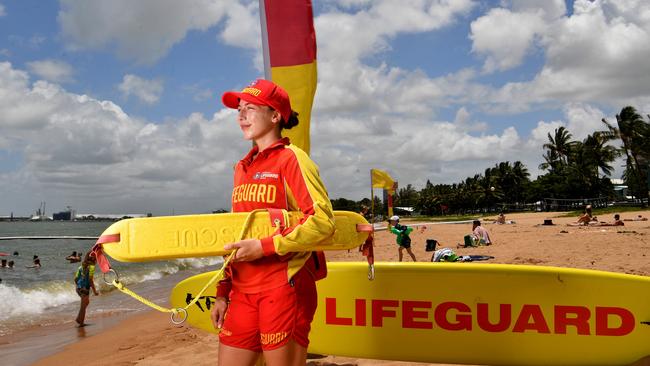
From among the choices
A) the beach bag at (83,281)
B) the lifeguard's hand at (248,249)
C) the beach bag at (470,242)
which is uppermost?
the lifeguard's hand at (248,249)

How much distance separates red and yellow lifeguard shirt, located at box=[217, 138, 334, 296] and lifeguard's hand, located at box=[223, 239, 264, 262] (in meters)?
0.02

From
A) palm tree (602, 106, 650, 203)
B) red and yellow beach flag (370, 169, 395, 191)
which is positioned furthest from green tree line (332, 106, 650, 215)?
red and yellow beach flag (370, 169, 395, 191)

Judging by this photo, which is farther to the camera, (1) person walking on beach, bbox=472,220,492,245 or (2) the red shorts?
(1) person walking on beach, bbox=472,220,492,245

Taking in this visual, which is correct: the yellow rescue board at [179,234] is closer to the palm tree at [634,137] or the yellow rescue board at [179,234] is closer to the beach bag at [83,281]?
the beach bag at [83,281]

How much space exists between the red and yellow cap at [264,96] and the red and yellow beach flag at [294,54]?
3.41ft

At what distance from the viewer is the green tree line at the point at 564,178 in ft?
136

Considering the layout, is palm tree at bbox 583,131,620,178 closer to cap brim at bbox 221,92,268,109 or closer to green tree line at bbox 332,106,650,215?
green tree line at bbox 332,106,650,215

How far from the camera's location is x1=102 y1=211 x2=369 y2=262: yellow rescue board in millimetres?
1846

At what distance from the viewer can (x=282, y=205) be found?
1893mm

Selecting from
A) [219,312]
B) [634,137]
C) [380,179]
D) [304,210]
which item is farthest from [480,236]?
[634,137]

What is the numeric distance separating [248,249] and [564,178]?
60.6m

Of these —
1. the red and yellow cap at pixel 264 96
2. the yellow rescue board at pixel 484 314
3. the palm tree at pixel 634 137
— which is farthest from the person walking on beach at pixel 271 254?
the palm tree at pixel 634 137

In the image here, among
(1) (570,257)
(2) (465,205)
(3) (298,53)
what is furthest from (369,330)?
(2) (465,205)

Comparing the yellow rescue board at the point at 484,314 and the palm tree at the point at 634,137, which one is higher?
the palm tree at the point at 634,137
